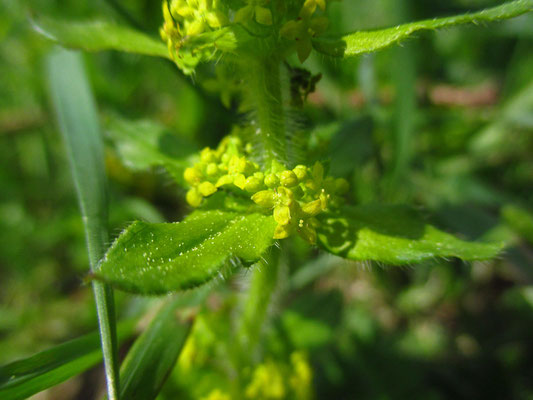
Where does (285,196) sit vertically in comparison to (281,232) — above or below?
above

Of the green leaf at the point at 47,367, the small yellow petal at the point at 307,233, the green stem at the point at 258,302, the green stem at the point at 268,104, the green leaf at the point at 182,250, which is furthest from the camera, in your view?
the green stem at the point at 258,302

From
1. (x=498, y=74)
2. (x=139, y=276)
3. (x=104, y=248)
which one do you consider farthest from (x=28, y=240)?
(x=498, y=74)

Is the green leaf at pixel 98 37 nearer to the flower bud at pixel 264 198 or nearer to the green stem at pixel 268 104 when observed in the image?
the green stem at pixel 268 104

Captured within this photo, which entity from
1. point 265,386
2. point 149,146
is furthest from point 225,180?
point 265,386

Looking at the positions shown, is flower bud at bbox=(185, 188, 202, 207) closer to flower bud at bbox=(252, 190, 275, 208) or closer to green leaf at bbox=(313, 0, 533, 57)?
flower bud at bbox=(252, 190, 275, 208)

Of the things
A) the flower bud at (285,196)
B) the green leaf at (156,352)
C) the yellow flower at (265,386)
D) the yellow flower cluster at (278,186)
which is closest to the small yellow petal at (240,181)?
the yellow flower cluster at (278,186)

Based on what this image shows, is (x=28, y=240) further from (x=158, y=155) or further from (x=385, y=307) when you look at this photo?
(x=385, y=307)

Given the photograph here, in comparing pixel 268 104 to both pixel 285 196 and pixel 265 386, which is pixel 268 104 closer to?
pixel 285 196

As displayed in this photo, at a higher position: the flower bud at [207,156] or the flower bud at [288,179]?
the flower bud at [207,156]
